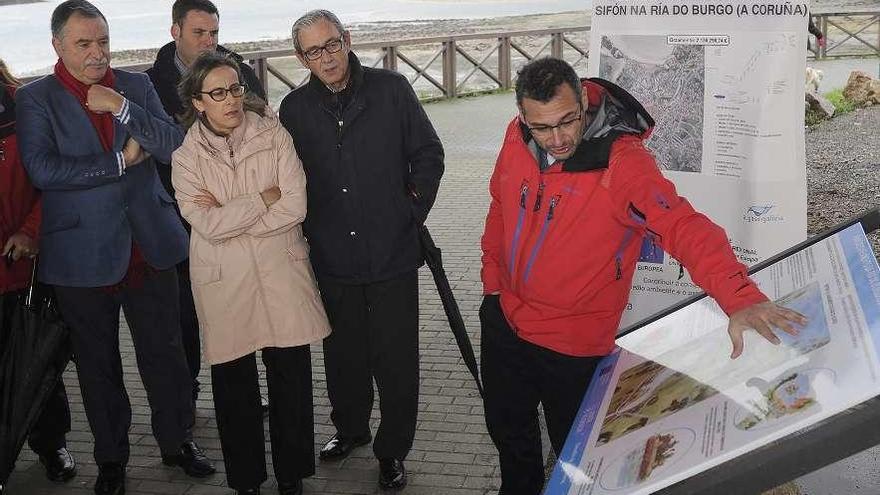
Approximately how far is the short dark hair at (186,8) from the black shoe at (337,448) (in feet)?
6.38

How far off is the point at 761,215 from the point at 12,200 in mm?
2913

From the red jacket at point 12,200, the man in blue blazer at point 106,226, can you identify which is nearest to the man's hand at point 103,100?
the man in blue blazer at point 106,226

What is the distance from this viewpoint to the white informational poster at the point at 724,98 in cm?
378

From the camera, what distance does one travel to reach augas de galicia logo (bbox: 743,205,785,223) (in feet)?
12.8

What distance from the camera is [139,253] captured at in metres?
3.82

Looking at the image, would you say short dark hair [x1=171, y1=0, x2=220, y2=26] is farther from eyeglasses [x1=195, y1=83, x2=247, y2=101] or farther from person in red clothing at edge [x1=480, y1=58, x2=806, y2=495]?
person in red clothing at edge [x1=480, y1=58, x2=806, y2=495]

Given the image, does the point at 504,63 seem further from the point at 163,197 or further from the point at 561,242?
the point at 561,242

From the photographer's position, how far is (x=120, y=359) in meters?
3.90

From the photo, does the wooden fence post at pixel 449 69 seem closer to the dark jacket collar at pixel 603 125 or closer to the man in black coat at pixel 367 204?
the man in black coat at pixel 367 204

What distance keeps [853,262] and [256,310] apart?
Answer: 6.97 feet

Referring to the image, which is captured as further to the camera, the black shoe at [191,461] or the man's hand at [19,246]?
the black shoe at [191,461]

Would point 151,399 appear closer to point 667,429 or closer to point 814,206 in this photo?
point 667,429

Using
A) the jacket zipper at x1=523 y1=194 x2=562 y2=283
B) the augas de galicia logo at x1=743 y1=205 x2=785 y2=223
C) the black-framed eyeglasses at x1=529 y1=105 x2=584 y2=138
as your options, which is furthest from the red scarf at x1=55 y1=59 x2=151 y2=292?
the augas de galicia logo at x1=743 y1=205 x2=785 y2=223

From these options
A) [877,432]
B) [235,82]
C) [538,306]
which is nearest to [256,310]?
[235,82]
